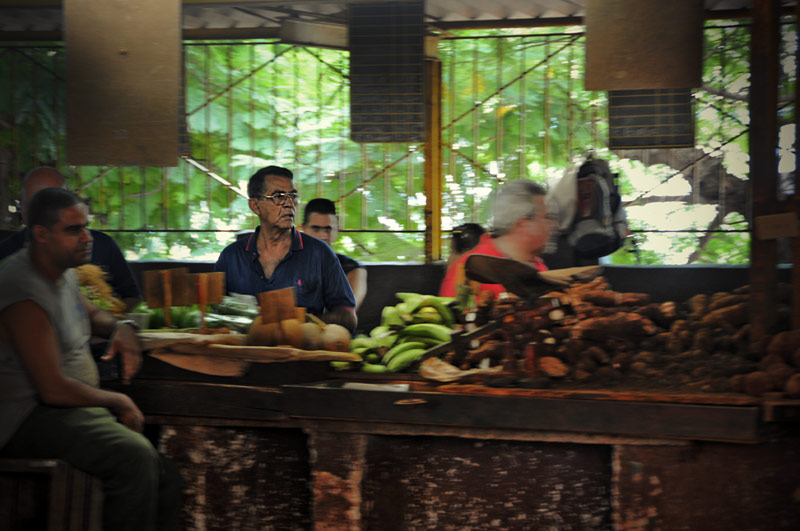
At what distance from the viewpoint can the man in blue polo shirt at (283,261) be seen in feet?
10.9

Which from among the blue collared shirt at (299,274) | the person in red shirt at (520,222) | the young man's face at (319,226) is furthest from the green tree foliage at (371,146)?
the blue collared shirt at (299,274)

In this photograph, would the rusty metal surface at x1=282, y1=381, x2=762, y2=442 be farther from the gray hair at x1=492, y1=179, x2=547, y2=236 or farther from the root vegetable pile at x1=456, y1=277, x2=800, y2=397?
the gray hair at x1=492, y1=179, x2=547, y2=236

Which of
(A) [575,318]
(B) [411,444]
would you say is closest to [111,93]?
(B) [411,444]

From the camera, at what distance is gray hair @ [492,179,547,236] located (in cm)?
346

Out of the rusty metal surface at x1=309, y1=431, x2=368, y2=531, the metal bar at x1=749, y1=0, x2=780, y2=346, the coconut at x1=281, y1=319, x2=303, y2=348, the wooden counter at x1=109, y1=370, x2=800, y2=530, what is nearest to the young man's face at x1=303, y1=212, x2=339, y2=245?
the coconut at x1=281, y1=319, x2=303, y2=348

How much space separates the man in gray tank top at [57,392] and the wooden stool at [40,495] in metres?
0.06

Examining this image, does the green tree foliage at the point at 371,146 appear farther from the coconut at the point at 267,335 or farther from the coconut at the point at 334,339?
the coconut at the point at 267,335

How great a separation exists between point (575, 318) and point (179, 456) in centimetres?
138

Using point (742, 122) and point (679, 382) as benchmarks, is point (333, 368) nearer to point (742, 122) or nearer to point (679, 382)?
point (679, 382)

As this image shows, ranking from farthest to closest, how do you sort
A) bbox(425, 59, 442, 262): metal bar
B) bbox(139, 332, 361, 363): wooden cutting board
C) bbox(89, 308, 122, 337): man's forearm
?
bbox(425, 59, 442, 262): metal bar, bbox(89, 308, 122, 337): man's forearm, bbox(139, 332, 361, 363): wooden cutting board

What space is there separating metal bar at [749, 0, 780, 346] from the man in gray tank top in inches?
74.9

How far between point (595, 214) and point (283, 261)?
254cm

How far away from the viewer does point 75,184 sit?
263 inches

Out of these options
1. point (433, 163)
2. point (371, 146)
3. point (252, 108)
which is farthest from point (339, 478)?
point (252, 108)
